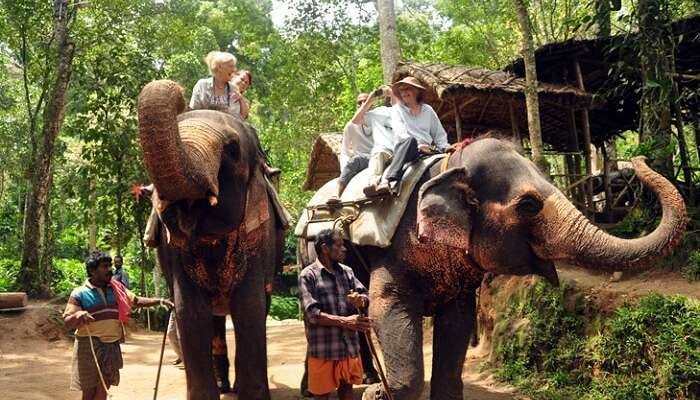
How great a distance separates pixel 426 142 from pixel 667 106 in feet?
15.4

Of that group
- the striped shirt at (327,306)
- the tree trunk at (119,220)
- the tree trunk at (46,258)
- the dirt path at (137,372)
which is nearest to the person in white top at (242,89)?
the striped shirt at (327,306)

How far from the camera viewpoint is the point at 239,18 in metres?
24.8

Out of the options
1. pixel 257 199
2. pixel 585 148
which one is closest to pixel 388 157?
pixel 257 199

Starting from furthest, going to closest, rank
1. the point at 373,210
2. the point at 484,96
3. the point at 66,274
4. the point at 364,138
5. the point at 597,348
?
1. the point at 66,274
2. the point at 484,96
3. the point at 364,138
4. the point at 597,348
5. the point at 373,210

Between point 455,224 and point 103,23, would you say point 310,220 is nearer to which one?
point 455,224

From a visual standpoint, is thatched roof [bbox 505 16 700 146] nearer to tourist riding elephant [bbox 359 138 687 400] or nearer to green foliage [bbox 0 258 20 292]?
tourist riding elephant [bbox 359 138 687 400]

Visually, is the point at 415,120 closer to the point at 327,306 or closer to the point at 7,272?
the point at 327,306

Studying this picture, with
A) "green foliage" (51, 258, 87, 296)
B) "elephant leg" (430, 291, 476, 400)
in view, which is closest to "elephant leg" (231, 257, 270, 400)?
"elephant leg" (430, 291, 476, 400)

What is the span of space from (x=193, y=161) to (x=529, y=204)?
6.63 feet

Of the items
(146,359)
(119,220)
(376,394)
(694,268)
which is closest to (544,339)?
(694,268)

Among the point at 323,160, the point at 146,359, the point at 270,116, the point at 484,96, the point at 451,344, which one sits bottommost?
the point at 146,359

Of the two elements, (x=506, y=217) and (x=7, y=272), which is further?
(x=7, y=272)

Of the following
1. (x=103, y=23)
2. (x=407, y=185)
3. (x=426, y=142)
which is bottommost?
(x=407, y=185)

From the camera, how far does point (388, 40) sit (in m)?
13.5
